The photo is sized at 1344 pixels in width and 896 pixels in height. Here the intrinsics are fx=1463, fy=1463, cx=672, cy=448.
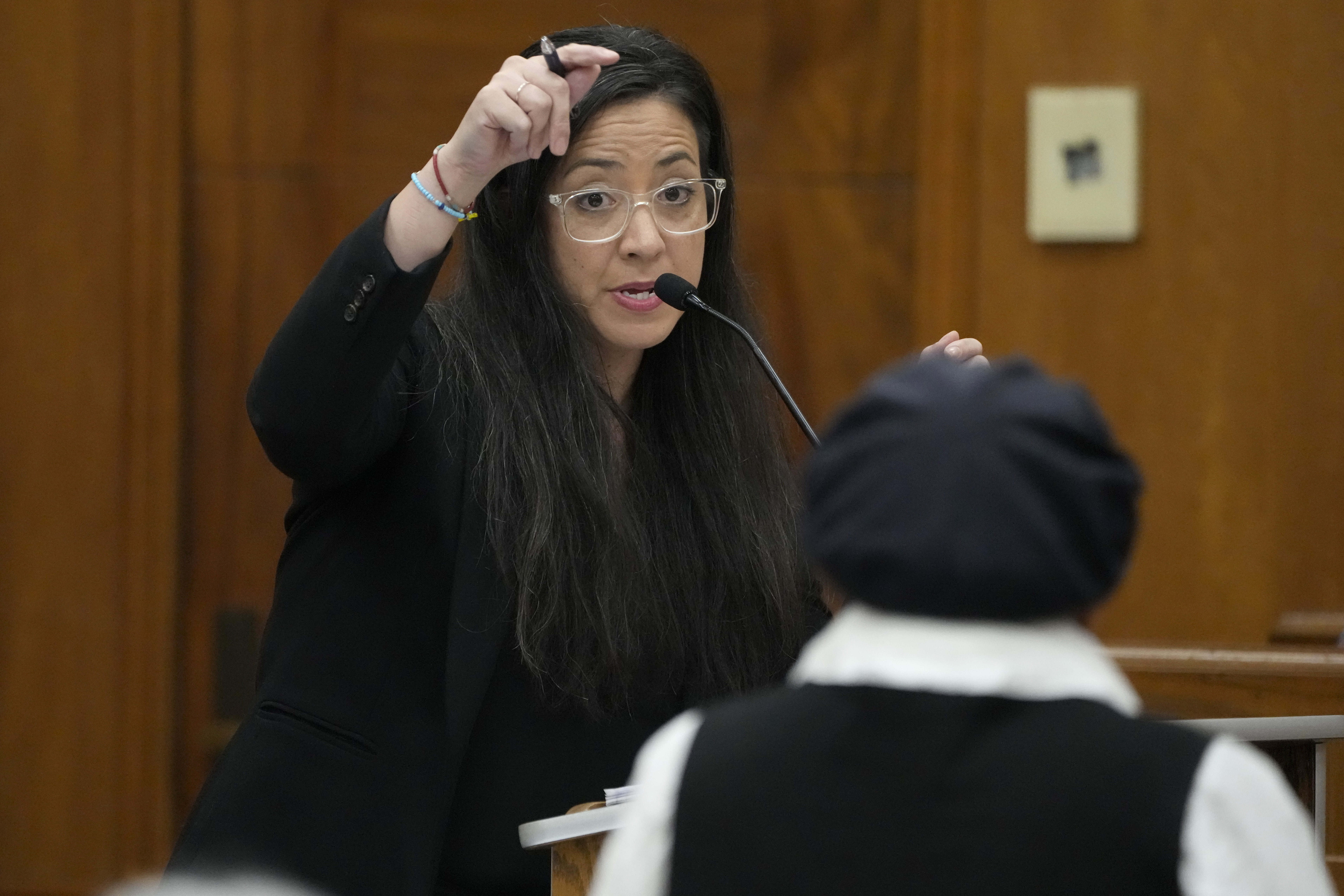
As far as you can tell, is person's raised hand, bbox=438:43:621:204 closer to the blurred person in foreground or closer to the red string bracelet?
the red string bracelet

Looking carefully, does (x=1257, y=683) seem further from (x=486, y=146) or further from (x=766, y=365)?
(x=486, y=146)

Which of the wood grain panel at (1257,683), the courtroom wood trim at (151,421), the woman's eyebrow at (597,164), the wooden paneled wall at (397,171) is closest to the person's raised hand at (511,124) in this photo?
the woman's eyebrow at (597,164)

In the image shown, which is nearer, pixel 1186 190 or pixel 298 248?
pixel 1186 190

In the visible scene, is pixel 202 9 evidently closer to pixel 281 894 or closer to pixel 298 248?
pixel 298 248

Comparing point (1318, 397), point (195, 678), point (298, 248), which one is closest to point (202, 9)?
point (298, 248)

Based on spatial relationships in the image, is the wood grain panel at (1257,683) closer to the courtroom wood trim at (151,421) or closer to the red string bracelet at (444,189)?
the red string bracelet at (444,189)

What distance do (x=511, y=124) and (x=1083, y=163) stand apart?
5.15ft

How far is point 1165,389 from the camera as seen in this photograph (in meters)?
2.63

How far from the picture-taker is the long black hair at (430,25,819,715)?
5.01ft

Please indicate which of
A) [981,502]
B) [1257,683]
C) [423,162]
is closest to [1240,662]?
[1257,683]

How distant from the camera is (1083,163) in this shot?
102 inches

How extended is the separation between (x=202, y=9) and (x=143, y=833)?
156cm

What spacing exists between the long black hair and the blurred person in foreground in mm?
741

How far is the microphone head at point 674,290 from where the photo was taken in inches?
63.8
